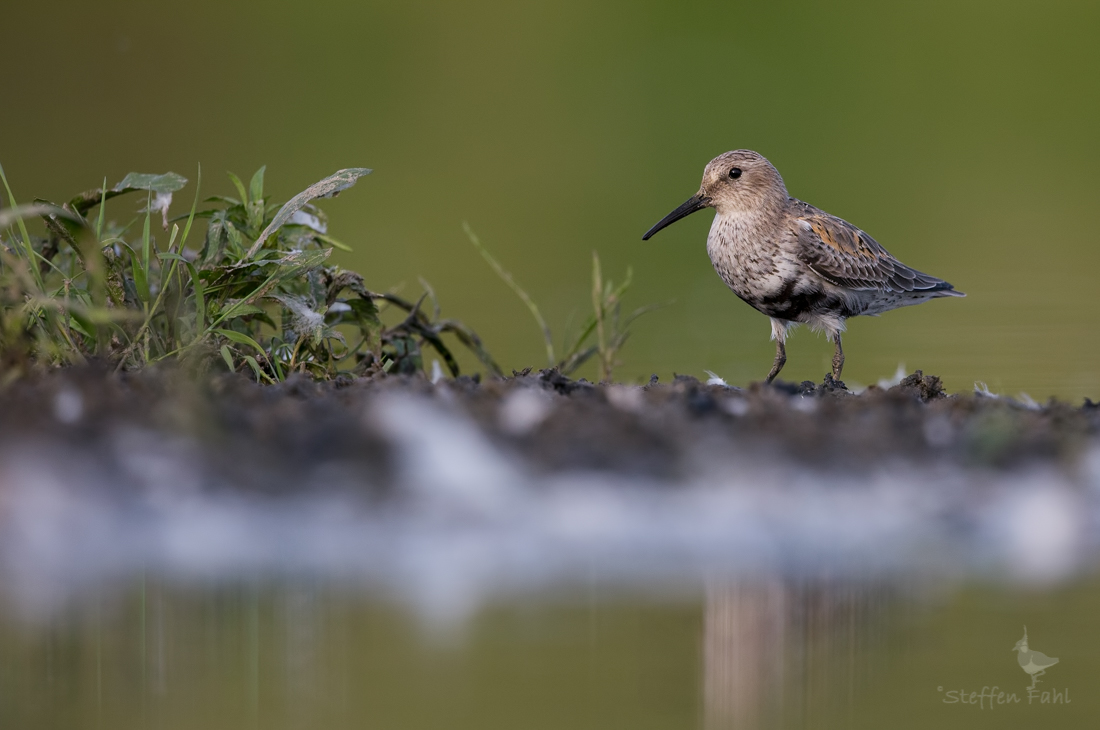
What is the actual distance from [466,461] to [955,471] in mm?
1253

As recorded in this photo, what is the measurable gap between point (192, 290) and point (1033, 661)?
10.4 feet

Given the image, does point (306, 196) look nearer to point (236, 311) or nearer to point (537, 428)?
point (236, 311)

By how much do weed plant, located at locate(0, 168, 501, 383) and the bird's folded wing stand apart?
81.8 inches

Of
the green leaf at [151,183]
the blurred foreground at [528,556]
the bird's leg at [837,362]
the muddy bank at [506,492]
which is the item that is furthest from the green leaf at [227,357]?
the bird's leg at [837,362]

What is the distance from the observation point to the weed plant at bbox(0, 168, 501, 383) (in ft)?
13.4

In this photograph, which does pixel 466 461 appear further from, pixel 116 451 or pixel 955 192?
pixel 955 192

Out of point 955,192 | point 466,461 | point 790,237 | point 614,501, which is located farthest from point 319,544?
point 955,192

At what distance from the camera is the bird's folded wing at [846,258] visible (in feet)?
19.8

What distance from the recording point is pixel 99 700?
7.18 feet

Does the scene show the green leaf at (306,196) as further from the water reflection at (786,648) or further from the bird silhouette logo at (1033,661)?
the bird silhouette logo at (1033,661)

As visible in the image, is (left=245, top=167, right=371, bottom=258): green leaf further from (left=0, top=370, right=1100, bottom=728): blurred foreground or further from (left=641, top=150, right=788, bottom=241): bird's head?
(left=641, top=150, right=788, bottom=241): bird's head

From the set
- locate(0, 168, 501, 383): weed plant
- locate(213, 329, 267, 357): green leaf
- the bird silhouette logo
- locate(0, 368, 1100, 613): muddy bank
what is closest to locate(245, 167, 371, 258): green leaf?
locate(0, 168, 501, 383): weed plant

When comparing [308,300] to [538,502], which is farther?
[308,300]

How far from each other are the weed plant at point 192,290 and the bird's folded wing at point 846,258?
6.82ft
